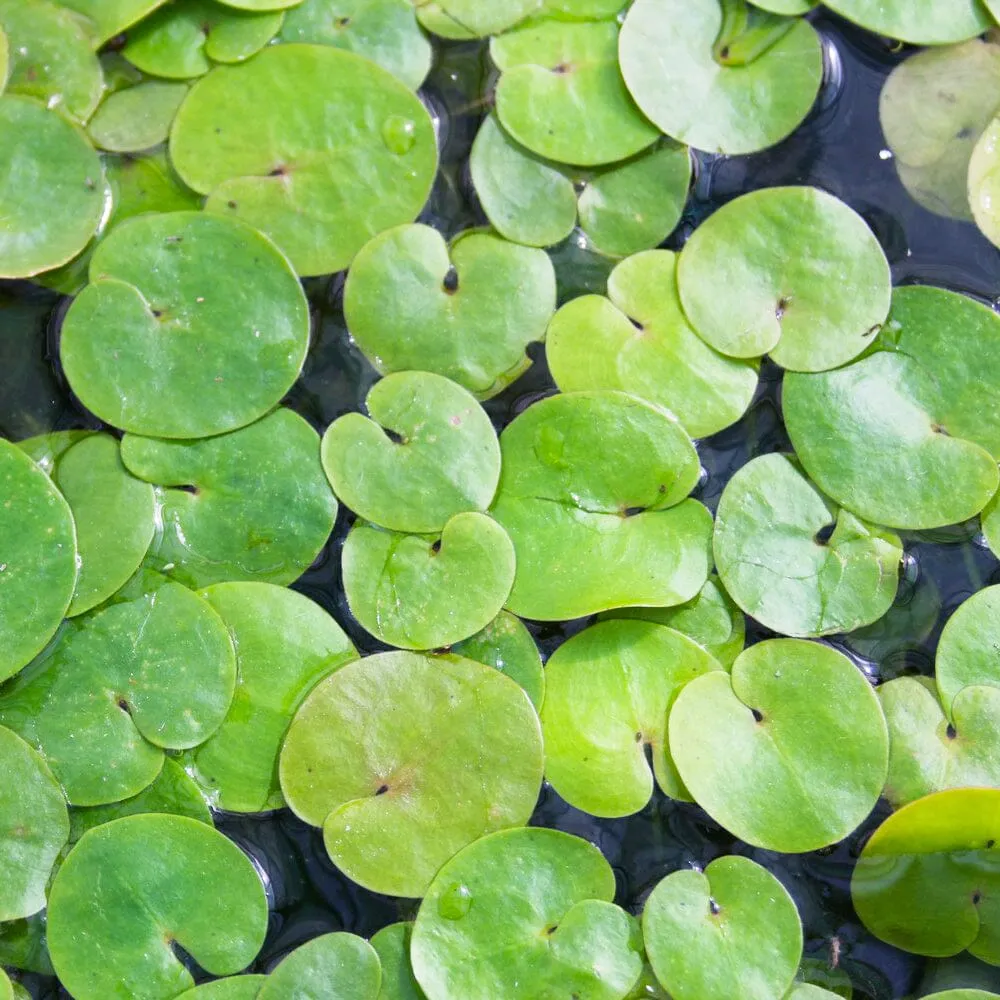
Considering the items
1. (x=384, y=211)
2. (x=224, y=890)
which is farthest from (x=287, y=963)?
(x=384, y=211)

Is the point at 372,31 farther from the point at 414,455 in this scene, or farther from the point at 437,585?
the point at 437,585

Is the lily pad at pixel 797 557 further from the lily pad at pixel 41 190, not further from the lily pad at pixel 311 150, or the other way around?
the lily pad at pixel 41 190

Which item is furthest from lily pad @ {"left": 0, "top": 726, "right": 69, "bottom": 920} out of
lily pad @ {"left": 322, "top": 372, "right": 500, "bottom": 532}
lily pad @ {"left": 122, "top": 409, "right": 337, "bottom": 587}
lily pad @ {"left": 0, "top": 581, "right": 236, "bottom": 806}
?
lily pad @ {"left": 322, "top": 372, "right": 500, "bottom": 532}

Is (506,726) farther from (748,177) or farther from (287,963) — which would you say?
(748,177)

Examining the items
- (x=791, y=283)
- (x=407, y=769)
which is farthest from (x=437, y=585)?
(x=791, y=283)

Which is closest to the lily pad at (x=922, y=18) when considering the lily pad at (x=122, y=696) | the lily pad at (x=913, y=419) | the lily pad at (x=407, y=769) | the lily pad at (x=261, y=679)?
the lily pad at (x=913, y=419)
